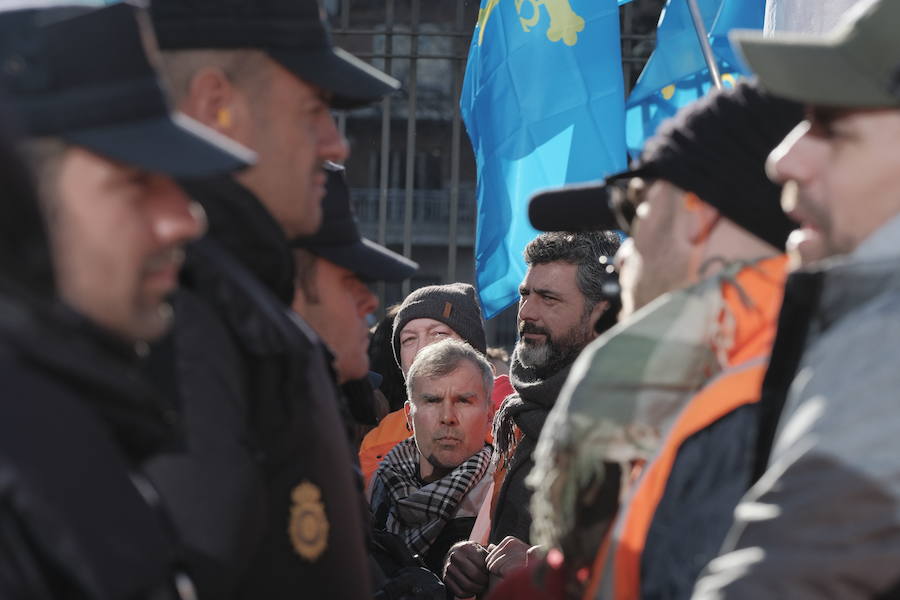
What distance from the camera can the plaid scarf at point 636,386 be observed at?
6.75ft

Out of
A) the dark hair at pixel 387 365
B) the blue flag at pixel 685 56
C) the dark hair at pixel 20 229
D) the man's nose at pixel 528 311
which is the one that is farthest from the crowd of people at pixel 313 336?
the dark hair at pixel 387 365

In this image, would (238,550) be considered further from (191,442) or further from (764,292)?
(764,292)

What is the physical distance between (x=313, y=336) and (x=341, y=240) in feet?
2.75

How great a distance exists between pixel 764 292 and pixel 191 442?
0.92 meters

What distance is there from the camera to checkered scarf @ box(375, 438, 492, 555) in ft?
14.3

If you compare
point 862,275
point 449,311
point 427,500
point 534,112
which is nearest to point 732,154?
point 862,275

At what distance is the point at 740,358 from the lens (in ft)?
6.78

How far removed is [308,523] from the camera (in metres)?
2.07

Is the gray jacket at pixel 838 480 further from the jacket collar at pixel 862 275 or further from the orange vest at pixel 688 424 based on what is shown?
the orange vest at pixel 688 424

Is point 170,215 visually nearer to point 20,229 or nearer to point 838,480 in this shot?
point 20,229

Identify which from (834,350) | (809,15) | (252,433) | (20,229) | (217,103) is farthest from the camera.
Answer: (809,15)

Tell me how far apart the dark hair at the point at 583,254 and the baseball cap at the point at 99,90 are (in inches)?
111

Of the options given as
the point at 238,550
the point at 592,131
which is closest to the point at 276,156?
the point at 238,550

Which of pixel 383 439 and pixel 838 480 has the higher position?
pixel 838 480
